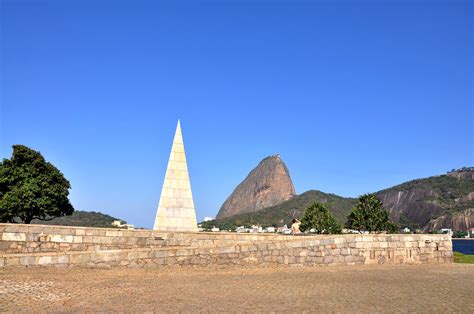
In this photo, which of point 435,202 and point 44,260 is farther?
point 435,202

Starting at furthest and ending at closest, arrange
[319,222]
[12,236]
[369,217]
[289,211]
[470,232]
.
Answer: [289,211] → [470,232] → [319,222] → [369,217] → [12,236]

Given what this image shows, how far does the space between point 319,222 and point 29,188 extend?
4227 cm

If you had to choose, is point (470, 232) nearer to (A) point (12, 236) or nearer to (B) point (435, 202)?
(B) point (435, 202)

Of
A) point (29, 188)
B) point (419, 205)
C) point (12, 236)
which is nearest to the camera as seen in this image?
point (12, 236)

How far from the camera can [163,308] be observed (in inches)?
271

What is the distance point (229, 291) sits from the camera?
878 centimetres

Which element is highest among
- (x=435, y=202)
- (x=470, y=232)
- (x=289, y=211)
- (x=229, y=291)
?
(x=435, y=202)

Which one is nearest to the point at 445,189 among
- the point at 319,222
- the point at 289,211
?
the point at 289,211

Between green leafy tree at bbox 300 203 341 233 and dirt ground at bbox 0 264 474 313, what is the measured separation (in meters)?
51.2

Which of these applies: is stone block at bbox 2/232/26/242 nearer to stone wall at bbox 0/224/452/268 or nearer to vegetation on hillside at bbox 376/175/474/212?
stone wall at bbox 0/224/452/268

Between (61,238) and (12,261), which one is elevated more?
(61,238)

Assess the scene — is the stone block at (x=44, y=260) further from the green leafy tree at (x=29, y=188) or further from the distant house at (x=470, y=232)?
the distant house at (x=470, y=232)

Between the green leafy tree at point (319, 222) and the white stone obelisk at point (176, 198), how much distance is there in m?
44.8

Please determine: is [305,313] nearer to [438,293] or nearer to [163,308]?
[163,308]
